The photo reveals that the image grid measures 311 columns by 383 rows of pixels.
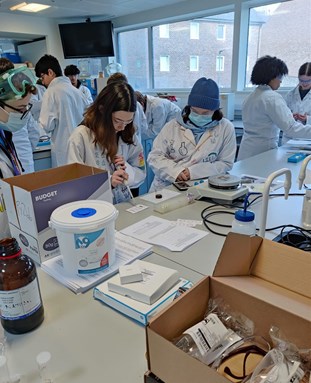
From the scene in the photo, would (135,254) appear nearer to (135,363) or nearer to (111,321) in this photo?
(111,321)

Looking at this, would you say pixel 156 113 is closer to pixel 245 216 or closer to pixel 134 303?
pixel 245 216

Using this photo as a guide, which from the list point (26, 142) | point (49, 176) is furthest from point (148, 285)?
point (26, 142)

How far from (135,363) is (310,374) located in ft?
1.16

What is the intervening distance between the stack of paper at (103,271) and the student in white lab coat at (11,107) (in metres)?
0.65

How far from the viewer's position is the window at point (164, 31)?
5.49 meters

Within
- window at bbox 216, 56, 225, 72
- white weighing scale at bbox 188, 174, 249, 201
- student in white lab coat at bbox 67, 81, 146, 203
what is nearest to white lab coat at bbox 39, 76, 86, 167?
student in white lab coat at bbox 67, 81, 146, 203

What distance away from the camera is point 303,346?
61 centimetres

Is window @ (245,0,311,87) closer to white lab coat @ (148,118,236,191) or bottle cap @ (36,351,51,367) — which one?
white lab coat @ (148,118,236,191)

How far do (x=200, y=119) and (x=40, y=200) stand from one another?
4.27 feet

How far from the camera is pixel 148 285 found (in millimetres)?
848

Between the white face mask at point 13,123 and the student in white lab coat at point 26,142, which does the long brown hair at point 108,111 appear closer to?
the white face mask at point 13,123

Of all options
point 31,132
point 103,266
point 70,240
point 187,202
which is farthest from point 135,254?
point 31,132

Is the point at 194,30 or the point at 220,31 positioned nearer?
the point at 220,31

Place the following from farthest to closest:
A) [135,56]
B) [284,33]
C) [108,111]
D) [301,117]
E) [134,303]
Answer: [135,56], [284,33], [301,117], [108,111], [134,303]
